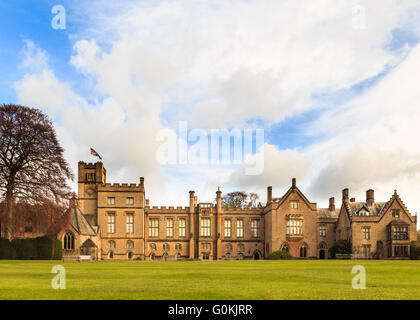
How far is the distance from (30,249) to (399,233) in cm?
4605

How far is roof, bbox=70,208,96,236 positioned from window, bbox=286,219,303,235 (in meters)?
25.5

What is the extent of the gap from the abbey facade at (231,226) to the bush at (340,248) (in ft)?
2.68

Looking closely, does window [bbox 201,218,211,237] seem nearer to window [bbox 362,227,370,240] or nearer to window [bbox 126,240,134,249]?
window [bbox 126,240,134,249]

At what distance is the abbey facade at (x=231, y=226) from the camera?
63594 mm

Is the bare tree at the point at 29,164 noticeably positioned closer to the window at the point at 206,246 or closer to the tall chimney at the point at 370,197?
the window at the point at 206,246

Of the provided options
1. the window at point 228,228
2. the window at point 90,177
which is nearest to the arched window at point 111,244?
the window at point 90,177

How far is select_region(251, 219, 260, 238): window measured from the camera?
68.6m

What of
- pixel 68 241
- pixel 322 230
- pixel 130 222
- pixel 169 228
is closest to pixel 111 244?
pixel 130 222

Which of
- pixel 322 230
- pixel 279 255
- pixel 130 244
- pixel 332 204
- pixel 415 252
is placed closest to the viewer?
pixel 415 252

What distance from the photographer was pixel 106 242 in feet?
208

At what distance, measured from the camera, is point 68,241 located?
53.0m

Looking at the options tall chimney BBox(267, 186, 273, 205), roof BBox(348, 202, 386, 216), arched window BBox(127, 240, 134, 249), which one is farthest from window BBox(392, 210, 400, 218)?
arched window BBox(127, 240, 134, 249)

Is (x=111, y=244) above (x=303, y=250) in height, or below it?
above

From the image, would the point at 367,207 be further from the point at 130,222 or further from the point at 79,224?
the point at 79,224
